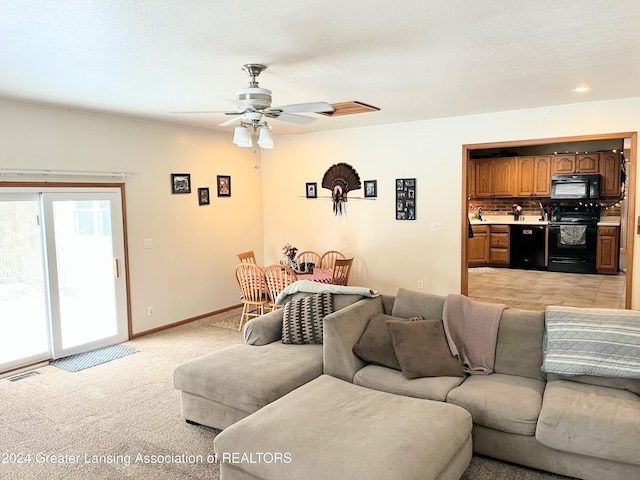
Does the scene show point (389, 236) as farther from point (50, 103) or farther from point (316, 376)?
point (50, 103)

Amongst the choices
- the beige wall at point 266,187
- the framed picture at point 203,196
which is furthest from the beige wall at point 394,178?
the framed picture at point 203,196

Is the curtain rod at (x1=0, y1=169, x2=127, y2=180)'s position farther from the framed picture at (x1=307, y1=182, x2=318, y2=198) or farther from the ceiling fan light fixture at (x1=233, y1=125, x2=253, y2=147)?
the framed picture at (x1=307, y1=182, x2=318, y2=198)

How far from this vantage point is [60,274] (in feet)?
16.3

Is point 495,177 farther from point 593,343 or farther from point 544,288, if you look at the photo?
point 593,343

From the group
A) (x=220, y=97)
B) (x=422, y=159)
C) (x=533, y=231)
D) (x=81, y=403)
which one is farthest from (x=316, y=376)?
(x=533, y=231)

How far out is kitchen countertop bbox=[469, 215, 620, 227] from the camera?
870 centimetres

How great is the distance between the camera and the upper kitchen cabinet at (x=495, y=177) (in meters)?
9.58

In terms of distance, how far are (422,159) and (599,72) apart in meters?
2.53

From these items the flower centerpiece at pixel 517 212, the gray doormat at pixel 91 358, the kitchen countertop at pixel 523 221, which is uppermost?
the flower centerpiece at pixel 517 212

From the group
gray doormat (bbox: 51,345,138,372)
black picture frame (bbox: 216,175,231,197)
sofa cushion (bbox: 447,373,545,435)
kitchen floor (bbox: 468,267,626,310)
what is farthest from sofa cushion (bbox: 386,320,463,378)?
black picture frame (bbox: 216,175,231,197)

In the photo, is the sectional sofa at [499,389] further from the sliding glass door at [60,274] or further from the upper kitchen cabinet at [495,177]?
the upper kitchen cabinet at [495,177]

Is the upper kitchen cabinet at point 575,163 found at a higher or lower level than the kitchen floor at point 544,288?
higher

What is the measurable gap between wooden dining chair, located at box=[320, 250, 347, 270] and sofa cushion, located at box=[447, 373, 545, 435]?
12.4ft

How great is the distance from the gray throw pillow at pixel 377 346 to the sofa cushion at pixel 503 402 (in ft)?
1.66
